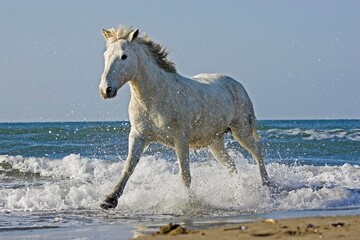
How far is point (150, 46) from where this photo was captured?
29.4 ft

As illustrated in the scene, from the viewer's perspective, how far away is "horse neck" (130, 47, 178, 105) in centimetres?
870

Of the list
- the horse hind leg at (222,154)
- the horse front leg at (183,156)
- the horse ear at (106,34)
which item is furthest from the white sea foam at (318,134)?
the horse ear at (106,34)

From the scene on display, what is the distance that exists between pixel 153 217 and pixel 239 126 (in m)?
2.70

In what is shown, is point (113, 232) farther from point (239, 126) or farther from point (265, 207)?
point (239, 126)

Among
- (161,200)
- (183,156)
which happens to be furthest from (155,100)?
(161,200)

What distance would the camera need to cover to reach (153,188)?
10188 millimetres

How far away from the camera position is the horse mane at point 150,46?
8.55 m

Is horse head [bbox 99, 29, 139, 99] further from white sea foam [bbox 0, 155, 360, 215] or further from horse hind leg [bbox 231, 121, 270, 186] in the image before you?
horse hind leg [bbox 231, 121, 270, 186]

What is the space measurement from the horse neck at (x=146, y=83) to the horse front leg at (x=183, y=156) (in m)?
0.53

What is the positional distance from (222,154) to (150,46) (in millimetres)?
2408

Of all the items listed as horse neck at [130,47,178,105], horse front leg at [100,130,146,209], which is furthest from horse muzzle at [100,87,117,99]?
horse front leg at [100,130,146,209]

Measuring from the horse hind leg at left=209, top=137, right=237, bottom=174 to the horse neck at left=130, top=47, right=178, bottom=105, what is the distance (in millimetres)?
2021

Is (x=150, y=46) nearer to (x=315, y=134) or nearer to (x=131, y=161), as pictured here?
(x=131, y=161)

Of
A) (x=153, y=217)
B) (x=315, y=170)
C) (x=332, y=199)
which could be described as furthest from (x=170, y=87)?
(x=315, y=170)
